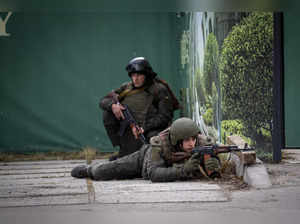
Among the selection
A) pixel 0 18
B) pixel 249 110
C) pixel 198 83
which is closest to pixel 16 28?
pixel 0 18

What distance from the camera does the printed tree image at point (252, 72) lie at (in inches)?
215

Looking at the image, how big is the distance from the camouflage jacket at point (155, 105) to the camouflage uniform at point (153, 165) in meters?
1.28

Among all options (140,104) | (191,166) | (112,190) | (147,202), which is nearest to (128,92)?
(140,104)

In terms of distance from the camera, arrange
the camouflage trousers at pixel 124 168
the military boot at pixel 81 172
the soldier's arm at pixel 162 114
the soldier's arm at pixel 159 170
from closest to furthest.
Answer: the soldier's arm at pixel 159 170 < the camouflage trousers at pixel 124 168 < the military boot at pixel 81 172 < the soldier's arm at pixel 162 114

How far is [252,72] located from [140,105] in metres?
1.60

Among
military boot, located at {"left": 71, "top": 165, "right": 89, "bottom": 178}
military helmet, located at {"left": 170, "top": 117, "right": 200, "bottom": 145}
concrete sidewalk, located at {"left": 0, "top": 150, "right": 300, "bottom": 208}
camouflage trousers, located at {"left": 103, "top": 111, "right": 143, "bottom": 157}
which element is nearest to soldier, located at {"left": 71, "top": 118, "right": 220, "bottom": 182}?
military helmet, located at {"left": 170, "top": 117, "right": 200, "bottom": 145}

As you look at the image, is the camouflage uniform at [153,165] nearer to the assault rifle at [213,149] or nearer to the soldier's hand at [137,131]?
the assault rifle at [213,149]

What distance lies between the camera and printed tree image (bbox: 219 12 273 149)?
546 cm

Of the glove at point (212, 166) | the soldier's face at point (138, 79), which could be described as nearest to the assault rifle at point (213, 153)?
the glove at point (212, 166)

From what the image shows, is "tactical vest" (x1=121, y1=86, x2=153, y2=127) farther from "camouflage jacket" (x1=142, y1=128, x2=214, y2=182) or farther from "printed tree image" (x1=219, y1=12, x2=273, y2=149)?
"camouflage jacket" (x1=142, y1=128, x2=214, y2=182)

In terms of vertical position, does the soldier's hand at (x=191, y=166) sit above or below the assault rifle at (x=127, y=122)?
below

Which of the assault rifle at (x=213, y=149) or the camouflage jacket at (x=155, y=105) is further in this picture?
the camouflage jacket at (x=155, y=105)

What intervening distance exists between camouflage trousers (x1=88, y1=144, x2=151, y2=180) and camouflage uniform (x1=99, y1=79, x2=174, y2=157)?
1.25 meters

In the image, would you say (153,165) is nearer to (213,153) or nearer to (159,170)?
(159,170)
